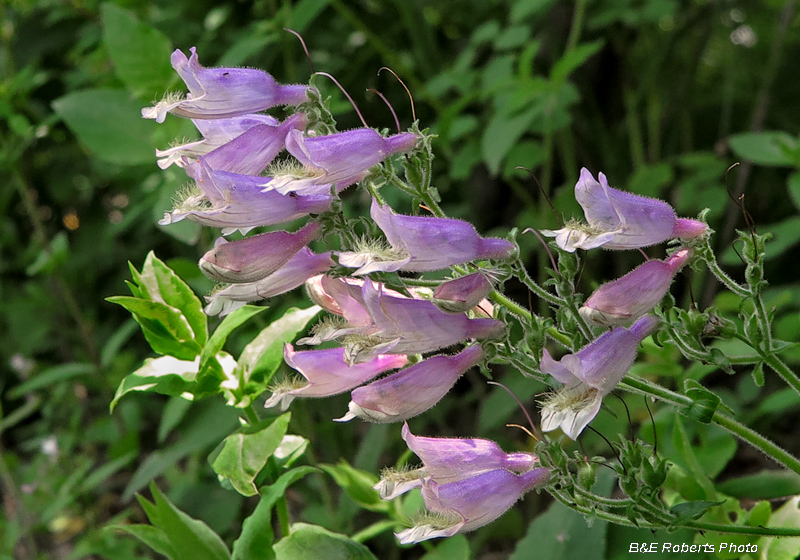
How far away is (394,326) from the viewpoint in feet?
2.78

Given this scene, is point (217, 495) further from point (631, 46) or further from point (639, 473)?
point (631, 46)

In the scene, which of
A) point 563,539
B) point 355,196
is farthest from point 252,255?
point 355,196

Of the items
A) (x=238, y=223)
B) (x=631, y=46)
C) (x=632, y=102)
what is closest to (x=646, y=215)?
(x=238, y=223)

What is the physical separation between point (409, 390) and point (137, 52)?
4.25 feet

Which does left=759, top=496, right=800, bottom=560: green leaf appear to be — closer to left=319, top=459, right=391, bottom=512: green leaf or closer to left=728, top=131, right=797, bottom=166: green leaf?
left=319, top=459, right=391, bottom=512: green leaf

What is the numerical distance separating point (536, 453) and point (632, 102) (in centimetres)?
199

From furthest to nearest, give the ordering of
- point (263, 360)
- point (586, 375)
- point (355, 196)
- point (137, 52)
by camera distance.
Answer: point (355, 196) → point (137, 52) → point (263, 360) → point (586, 375)

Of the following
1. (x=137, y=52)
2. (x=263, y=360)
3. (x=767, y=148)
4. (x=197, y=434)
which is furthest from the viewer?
(x=767, y=148)

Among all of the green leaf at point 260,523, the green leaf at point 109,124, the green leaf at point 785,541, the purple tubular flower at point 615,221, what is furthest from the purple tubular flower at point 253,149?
the green leaf at point 109,124

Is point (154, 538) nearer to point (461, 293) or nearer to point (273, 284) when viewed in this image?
point (273, 284)

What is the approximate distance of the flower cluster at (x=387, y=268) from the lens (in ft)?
2.72

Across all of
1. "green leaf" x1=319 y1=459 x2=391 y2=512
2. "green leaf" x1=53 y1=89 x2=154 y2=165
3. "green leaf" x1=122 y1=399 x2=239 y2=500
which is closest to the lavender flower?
"green leaf" x1=319 y1=459 x2=391 y2=512

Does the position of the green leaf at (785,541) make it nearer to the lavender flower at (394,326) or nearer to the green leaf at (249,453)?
the lavender flower at (394,326)

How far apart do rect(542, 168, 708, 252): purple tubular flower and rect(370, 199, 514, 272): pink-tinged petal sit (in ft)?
0.23
